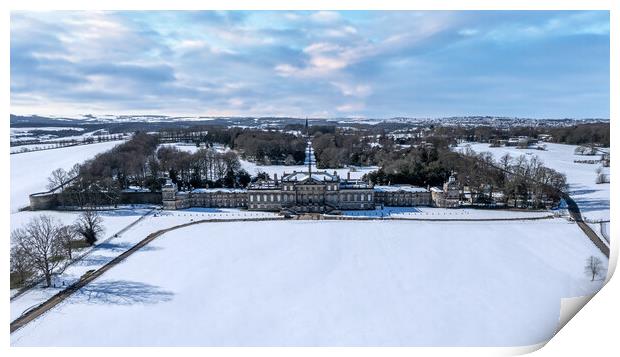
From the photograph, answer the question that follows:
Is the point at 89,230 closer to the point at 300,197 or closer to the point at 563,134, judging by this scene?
the point at 300,197

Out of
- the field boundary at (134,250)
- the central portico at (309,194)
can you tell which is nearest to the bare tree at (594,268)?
the field boundary at (134,250)

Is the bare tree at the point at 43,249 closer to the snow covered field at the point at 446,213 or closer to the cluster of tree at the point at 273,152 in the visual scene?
the snow covered field at the point at 446,213

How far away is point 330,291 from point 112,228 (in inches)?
580

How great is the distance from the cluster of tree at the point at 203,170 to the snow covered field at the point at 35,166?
9.22m

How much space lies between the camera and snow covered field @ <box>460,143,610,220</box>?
27.0 metres

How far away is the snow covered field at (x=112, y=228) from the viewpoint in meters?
15.9

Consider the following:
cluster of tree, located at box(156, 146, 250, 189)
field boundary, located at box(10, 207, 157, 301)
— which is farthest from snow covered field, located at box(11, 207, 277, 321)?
cluster of tree, located at box(156, 146, 250, 189)

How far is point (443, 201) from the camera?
97.9 feet

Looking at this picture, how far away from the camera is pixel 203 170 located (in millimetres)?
37750

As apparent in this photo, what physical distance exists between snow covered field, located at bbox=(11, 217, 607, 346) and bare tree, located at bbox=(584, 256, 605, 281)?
0.41 m

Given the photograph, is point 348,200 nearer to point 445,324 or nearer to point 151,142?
point 445,324

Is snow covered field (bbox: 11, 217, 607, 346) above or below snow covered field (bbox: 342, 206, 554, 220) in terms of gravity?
below

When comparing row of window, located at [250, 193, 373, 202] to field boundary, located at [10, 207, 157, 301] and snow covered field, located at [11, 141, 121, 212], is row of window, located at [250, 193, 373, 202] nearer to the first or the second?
field boundary, located at [10, 207, 157, 301]
